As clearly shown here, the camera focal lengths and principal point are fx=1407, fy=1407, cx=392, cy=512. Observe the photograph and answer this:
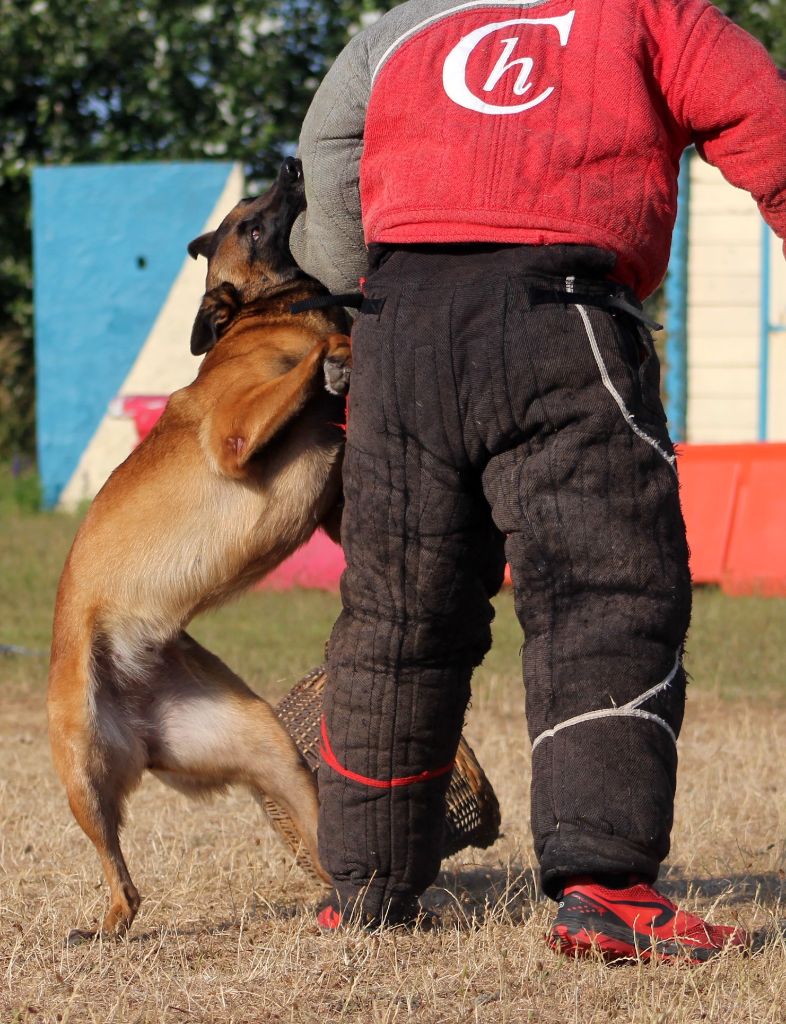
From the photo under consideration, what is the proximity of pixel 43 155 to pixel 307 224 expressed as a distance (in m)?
11.4

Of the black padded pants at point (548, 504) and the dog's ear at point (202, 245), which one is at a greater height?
the dog's ear at point (202, 245)

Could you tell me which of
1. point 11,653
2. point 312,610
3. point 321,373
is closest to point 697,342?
→ point 312,610

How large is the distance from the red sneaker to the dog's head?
2.01 metres

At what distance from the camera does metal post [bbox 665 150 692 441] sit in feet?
36.3

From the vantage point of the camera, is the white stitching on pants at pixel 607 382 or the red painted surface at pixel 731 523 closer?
the white stitching on pants at pixel 607 382

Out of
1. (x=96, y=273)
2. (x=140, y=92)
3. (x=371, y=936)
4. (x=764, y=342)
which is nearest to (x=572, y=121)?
(x=371, y=936)

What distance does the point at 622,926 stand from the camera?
2.92 metres

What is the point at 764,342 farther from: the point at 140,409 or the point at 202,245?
the point at 202,245

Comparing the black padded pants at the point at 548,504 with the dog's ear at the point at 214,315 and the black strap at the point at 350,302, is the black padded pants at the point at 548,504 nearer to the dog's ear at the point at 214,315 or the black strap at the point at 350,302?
the black strap at the point at 350,302

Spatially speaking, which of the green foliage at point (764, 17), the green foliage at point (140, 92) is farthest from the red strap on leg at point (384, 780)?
the green foliage at point (764, 17)

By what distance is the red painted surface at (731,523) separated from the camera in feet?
28.3

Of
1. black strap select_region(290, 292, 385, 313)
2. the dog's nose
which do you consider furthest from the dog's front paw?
the dog's nose

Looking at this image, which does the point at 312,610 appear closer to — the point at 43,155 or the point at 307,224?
the point at 307,224

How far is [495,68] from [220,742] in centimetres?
194
